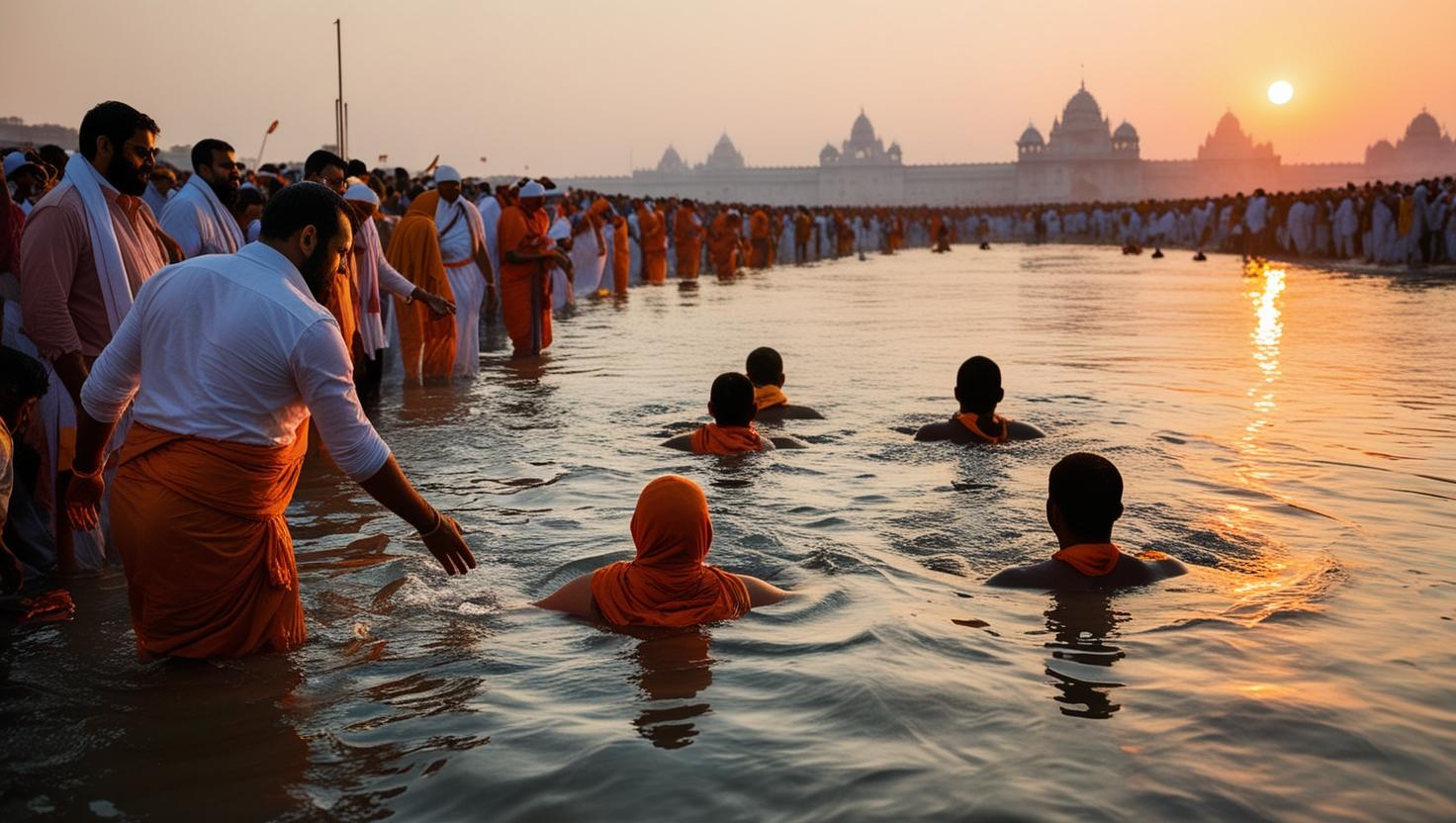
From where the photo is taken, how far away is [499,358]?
1198 centimetres

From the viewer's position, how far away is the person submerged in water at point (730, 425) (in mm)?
6695

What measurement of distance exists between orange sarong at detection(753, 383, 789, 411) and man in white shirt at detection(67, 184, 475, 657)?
4.46 metres

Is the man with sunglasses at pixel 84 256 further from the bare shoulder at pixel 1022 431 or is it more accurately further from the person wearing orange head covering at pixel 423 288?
the bare shoulder at pixel 1022 431

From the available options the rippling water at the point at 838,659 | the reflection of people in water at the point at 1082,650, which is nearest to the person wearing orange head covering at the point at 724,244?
the rippling water at the point at 838,659

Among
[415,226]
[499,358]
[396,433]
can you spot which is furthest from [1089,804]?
[499,358]

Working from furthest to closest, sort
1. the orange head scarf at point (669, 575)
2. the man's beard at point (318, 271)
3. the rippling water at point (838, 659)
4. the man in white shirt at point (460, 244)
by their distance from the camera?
the man in white shirt at point (460, 244) → the orange head scarf at point (669, 575) → the man's beard at point (318, 271) → the rippling water at point (838, 659)

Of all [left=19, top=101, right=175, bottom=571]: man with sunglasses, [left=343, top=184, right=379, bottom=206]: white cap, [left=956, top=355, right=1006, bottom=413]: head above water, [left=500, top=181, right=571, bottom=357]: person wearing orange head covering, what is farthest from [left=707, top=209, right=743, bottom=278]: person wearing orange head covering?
[left=19, top=101, right=175, bottom=571]: man with sunglasses

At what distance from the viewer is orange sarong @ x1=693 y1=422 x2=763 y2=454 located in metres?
6.91

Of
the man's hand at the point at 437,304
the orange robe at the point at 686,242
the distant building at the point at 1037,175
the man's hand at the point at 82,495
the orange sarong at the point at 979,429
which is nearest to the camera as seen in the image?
the man's hand at the point at 82,495

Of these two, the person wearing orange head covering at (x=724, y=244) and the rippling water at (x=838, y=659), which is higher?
the person wearing orange head covering at (x=724, y=244)

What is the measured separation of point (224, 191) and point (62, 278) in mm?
1297

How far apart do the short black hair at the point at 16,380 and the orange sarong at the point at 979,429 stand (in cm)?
449

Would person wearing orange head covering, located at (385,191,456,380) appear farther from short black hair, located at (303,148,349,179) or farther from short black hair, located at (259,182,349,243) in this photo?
short black hair, located at (259,182,349,243)

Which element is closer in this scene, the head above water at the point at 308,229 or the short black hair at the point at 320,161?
the head above water at the point at 308,229
